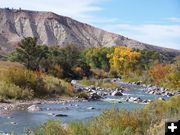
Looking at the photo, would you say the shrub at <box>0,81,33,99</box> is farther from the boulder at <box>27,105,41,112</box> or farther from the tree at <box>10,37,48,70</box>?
the tree at <box>10,37,48,70</box>

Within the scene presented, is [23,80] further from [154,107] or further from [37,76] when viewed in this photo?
[154,107]

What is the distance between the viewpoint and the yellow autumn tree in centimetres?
7931

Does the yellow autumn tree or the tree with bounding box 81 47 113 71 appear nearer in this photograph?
the yellow autumn tree

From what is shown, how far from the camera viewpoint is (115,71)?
272ft

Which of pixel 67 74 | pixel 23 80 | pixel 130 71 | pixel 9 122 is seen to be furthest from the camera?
pixel 130 71

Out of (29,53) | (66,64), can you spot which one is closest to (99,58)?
(66,64)

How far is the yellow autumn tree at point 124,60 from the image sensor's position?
3123 inches

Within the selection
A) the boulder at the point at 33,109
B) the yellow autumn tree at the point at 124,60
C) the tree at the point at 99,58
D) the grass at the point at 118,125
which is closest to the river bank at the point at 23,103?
the boulder at the point at 33,109

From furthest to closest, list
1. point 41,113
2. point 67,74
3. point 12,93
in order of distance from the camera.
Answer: point 67,74 < point 12,93 < point 41,113

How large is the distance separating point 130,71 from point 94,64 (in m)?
12.7

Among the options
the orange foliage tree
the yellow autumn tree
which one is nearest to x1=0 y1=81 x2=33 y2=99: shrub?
the orange foliage tree

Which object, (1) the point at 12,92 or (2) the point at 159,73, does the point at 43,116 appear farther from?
(2) the point at 159,73

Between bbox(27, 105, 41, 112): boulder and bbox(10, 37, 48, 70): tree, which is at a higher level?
bbox(10, 37, 48, 70): tree

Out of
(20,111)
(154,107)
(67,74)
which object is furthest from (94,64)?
(154,107)
